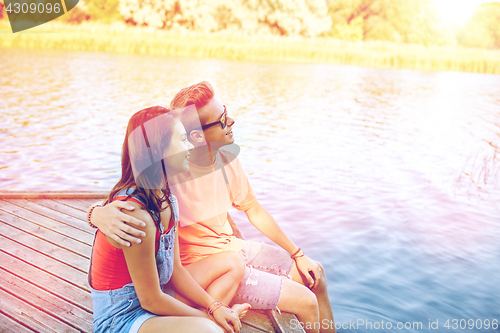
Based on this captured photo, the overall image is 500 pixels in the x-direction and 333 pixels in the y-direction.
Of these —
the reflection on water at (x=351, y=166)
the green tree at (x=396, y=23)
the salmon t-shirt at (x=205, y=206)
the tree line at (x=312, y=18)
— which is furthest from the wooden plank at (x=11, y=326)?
the green tree at (x=396, y=23)

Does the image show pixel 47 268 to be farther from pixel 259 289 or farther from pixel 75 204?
pixel 259 289

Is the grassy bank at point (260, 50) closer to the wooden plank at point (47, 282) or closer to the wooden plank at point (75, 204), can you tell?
the wooden plank at point (75, 204)

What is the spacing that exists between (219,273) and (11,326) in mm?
1170

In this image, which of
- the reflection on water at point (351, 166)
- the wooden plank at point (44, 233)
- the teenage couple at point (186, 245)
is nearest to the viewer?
the teenage couple at point (186, 245)

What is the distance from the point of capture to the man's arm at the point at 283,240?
2473mm

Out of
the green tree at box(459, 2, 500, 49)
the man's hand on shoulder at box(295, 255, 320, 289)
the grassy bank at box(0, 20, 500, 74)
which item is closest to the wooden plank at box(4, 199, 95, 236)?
the man's hand on shoulder at box(295, 255, 320, 289)

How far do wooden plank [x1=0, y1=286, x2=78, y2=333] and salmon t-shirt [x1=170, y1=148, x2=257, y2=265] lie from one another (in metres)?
0.77

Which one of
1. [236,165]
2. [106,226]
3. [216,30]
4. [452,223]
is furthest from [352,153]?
[216,30]

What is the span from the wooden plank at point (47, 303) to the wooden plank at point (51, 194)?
1.49 metres

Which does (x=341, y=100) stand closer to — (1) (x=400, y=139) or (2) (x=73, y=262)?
(1) (x=400, y=139)

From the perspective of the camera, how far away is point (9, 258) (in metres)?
2.89

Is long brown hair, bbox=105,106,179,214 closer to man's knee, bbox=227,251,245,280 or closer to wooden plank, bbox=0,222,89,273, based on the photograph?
man's knee, bbox=227,251,245,280

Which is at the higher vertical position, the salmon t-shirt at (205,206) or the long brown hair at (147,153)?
the long brown hair at (147,153)

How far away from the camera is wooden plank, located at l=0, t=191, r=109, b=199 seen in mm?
4039
